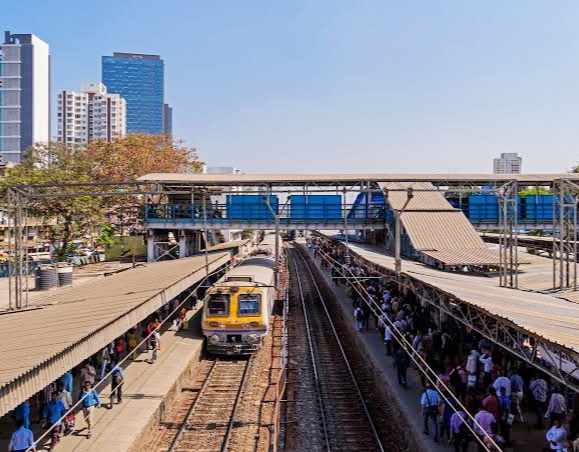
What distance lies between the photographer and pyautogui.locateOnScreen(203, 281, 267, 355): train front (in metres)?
18.6

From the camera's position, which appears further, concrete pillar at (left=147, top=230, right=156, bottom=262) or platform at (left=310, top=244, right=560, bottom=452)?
concrete pillar at (left=147, top=230, right=156, bottom=262)

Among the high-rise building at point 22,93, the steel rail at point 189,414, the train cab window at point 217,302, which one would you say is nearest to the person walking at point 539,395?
the steel rail at point 189,414

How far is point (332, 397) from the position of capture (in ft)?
49.5

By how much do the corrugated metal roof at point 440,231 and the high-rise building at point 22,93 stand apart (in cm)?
11522

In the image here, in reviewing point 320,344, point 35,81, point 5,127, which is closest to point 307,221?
point 320,344

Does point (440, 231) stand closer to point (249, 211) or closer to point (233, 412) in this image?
point (249, 211)

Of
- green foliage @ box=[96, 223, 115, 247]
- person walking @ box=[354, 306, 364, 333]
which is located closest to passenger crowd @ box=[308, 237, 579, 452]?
person walking @ box=[354, 306, 364, 333]

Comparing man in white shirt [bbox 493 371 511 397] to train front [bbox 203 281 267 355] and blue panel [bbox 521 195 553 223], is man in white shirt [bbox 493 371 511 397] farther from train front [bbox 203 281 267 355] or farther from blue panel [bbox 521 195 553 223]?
blue panel [bbox 521 195 553 223]

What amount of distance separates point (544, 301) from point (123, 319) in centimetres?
964

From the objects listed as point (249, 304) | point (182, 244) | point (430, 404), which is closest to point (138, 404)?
point (249, 304)

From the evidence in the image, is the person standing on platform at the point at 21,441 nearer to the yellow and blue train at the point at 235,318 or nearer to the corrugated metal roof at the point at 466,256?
the yellow and blue train at the point at 235,318

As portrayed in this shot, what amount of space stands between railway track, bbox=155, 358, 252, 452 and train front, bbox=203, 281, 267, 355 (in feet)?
2.00

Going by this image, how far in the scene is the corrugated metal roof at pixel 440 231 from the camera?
22.4 meters

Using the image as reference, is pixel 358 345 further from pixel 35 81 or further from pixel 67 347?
pixel 35 81
